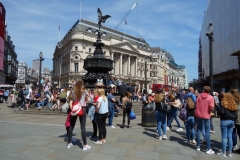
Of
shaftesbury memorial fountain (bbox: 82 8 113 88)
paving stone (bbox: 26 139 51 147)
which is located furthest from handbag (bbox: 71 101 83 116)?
shaftesbury memorial fountain (bbox: 82 8 113 88)

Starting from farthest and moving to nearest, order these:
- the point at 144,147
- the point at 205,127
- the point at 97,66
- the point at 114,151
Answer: the point at 97,66
the point at 144,147
the point at 205,127
the point at 114,151

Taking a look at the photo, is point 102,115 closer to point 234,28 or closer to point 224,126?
point 224,126

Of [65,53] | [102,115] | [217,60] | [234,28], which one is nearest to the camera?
[102,115]

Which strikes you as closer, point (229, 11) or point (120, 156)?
point (120, 156)

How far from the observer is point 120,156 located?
537 cm

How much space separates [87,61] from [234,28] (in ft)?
64.9

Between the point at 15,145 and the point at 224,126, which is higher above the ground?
the point at 224,126

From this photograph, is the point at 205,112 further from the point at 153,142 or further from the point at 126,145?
the point at 126,145

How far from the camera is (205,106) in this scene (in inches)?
232

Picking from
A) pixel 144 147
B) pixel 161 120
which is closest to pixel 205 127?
pixel 161 120

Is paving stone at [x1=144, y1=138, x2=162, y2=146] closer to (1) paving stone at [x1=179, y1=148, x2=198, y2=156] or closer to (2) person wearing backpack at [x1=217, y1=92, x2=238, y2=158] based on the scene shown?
(1) paving stone at [x1=179, y1=148, x2=198, y2=156]

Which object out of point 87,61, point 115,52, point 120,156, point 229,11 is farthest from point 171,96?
point 115,52

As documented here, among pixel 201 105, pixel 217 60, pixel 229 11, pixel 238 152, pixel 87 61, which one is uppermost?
pixel 229 11

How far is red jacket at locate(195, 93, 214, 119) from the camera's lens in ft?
19.3
